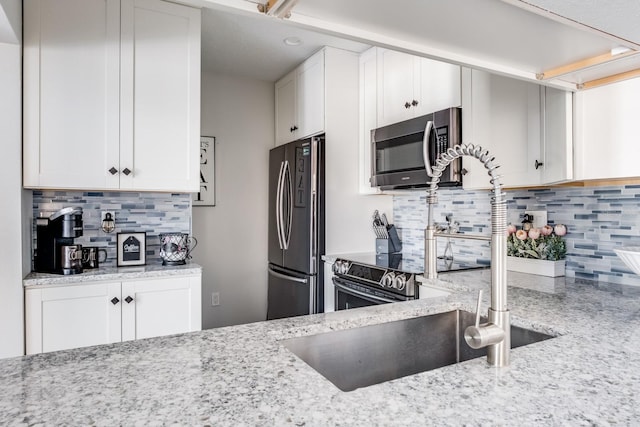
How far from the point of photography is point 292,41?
3.10 metres

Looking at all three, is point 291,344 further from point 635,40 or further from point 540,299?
point 635,40

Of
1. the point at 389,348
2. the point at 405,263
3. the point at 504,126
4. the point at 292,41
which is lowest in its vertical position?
the point at 389,348

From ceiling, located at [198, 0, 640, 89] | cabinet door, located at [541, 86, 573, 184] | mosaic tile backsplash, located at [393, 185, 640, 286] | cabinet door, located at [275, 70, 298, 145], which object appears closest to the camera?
ceiling, located at [198, 0, 640, 89]

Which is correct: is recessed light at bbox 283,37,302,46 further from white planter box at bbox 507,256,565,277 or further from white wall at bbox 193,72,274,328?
white planter box at bbox 507,256,565,277

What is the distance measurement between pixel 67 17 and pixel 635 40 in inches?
101

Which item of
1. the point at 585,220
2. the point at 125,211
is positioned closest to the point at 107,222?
the point at 125,211

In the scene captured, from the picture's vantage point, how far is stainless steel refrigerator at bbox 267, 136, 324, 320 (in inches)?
123

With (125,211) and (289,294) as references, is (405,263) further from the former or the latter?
(125,211)

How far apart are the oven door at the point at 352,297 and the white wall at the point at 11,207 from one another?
5.95 ft

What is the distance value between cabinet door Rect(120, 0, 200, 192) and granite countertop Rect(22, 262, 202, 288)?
0.47 metres

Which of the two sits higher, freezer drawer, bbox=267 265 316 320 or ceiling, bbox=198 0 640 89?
ceiling, bbox=198 0 640 89

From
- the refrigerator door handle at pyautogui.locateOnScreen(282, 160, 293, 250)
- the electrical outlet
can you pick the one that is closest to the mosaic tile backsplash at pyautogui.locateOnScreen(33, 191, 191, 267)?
the electrical outlet

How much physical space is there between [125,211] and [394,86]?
2.01 m

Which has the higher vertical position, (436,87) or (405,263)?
(436,87)
